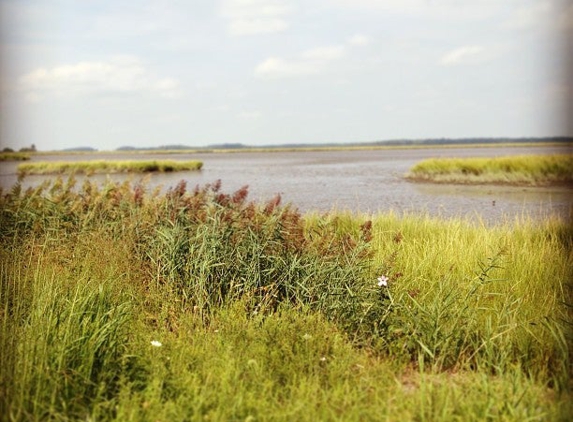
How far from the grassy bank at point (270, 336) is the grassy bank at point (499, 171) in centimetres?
2231

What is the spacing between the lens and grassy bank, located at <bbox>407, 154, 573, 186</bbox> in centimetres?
2734

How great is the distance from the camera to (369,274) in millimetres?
5566

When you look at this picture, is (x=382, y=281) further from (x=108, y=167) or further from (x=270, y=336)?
(x=108, y=167)

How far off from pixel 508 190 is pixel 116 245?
2186cm

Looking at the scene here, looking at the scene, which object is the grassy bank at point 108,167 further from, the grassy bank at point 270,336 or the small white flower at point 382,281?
the small white flower at point 382,281

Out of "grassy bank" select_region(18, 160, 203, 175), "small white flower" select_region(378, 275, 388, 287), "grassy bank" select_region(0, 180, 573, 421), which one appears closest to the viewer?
"grassy bank" select_region(0, 180, 573, 421)

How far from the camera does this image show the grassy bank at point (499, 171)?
27344mm

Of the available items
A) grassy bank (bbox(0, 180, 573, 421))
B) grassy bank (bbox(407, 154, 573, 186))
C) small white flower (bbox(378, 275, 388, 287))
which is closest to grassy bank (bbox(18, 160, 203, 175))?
grassy bank (bbox(407, 154, 573, 186))

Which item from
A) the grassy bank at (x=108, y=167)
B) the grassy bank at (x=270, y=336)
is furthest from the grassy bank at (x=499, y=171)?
the grassy bank at (x=270, y=336)

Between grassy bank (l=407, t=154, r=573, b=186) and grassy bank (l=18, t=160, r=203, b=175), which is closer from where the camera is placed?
grassy bank (l=407, t=154, r=573, b=186)

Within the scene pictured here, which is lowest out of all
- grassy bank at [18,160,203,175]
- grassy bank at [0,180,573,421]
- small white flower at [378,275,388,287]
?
grassy bank at [0,180,573,421]

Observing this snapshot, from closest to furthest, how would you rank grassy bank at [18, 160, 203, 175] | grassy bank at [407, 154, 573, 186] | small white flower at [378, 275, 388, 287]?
small white flower at [378, 275, 388, 287] < grassy bank at [407, 154, 573, 186] < grassy bank at [18, 160, 203, 175]

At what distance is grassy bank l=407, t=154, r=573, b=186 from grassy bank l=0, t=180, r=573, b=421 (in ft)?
73.2

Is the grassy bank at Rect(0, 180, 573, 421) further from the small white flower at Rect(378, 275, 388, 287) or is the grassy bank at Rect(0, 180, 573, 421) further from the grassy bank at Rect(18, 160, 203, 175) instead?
the grassy bank at Rect(18, 160, 203, 175)
